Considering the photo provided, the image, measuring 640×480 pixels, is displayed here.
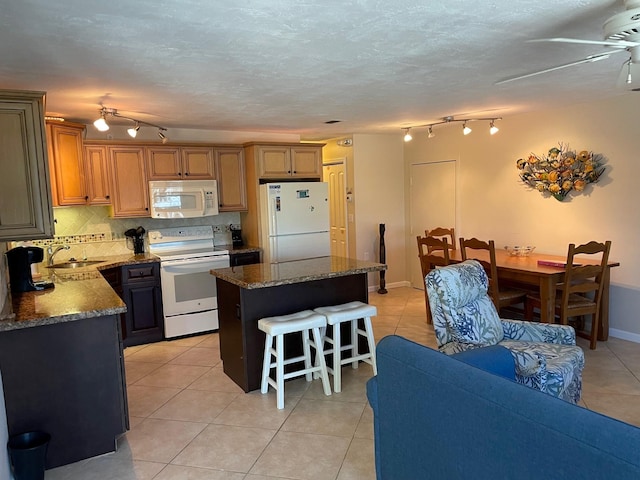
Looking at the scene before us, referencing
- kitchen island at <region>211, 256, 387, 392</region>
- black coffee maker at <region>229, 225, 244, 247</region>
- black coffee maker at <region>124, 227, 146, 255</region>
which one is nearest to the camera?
kitchen island at <region>211, 256, 387, 392</region>

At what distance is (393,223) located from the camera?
688cm

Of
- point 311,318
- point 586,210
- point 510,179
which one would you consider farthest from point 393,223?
point 311,318

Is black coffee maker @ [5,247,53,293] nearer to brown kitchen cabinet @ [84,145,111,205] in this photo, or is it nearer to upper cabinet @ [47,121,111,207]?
upper cabinet @ [47,121,111,207]

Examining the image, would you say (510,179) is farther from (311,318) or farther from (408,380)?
(408,380)

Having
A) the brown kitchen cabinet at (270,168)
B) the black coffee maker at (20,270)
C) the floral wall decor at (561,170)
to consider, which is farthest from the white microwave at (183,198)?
the floral wall decor at (561,170)

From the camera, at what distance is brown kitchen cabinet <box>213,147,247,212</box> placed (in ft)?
17.6

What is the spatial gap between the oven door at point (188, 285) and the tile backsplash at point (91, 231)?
0.67 meters

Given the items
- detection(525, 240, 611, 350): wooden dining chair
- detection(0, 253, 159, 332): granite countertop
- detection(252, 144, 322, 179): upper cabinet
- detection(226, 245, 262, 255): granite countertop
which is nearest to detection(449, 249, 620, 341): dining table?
detection(525, 240, 611, 350): wooden dining chair

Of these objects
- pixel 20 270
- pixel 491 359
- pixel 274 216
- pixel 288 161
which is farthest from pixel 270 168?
pixel 491 359

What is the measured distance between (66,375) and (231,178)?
3.22 meters

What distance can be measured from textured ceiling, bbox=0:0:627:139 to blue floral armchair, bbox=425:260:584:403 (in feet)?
4.44

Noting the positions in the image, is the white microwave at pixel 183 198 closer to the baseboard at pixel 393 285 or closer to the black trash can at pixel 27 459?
the baseboard at pixel 393 285

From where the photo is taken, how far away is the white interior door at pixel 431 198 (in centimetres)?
620

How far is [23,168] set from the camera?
256 cm
